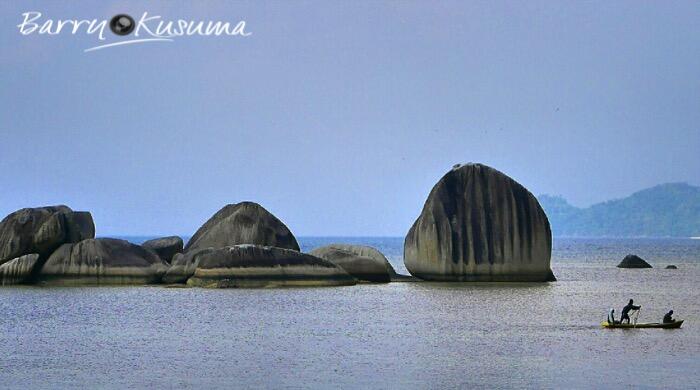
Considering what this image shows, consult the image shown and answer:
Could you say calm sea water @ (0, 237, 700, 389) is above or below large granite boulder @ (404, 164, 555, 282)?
below

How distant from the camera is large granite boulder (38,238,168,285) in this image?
180ft

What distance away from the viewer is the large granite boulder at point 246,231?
5919 centimetres

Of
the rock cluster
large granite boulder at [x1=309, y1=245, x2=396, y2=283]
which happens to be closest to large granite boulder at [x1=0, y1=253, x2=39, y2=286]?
the rock cluster

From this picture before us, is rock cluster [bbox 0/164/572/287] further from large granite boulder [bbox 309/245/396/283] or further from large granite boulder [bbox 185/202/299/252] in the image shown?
large granite boulder [bbox 185/202/299/252]

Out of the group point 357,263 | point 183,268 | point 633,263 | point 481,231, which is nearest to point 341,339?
point 481,231

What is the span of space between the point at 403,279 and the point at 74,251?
56.1 ft

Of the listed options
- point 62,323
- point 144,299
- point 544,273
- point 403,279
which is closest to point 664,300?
point 544,273

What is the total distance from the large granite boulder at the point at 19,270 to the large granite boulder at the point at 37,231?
415 mm

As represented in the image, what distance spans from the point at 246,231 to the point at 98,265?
7916 millimetres

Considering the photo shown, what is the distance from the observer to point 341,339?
33.7 metres

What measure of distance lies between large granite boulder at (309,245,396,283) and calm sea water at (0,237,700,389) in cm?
238

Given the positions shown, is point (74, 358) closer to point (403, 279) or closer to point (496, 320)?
point (496, 320)

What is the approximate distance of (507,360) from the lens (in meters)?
28.6

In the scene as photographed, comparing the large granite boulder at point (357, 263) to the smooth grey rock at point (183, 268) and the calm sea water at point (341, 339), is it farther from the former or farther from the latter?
the smooth grey rock at point (183, 268)
